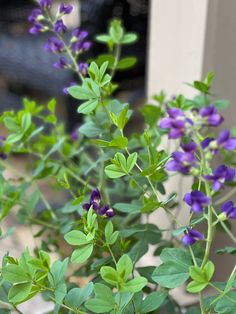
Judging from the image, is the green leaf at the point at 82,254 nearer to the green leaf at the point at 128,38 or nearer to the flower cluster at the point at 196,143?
the flower cluster at the point at 196,143

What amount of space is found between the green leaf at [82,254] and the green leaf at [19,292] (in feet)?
0.15

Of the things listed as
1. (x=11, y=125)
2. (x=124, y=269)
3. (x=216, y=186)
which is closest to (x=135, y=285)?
(x=124, y=269)

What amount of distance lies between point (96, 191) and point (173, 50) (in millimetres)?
467

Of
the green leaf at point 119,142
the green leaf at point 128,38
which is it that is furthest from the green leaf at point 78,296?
the green leaf at point 128,38

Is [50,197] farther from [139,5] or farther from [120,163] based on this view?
[120,163]

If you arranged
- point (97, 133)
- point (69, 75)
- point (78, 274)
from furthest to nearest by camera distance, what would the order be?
point (69, 75) < point (78, 274) < point (97, 133)

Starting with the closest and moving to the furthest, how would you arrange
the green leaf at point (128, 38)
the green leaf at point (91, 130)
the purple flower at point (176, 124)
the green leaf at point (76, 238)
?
the purple flower at point (176, 124)
the green leaf at point (76, 238)
the green leaf at point (91, 130)
the green leaf at point (128, 38)

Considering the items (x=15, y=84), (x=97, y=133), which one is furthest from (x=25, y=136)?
(x=15, y=84)

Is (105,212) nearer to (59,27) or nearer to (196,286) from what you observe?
(196,286)

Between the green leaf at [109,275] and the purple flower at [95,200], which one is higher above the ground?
the purple flower at [95,200]

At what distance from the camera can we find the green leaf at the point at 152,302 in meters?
0.49

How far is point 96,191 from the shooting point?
49 centimetres

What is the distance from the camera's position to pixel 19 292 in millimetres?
470

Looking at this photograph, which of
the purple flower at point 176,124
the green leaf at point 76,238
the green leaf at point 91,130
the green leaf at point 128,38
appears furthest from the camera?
the green leaf at point 128,38
